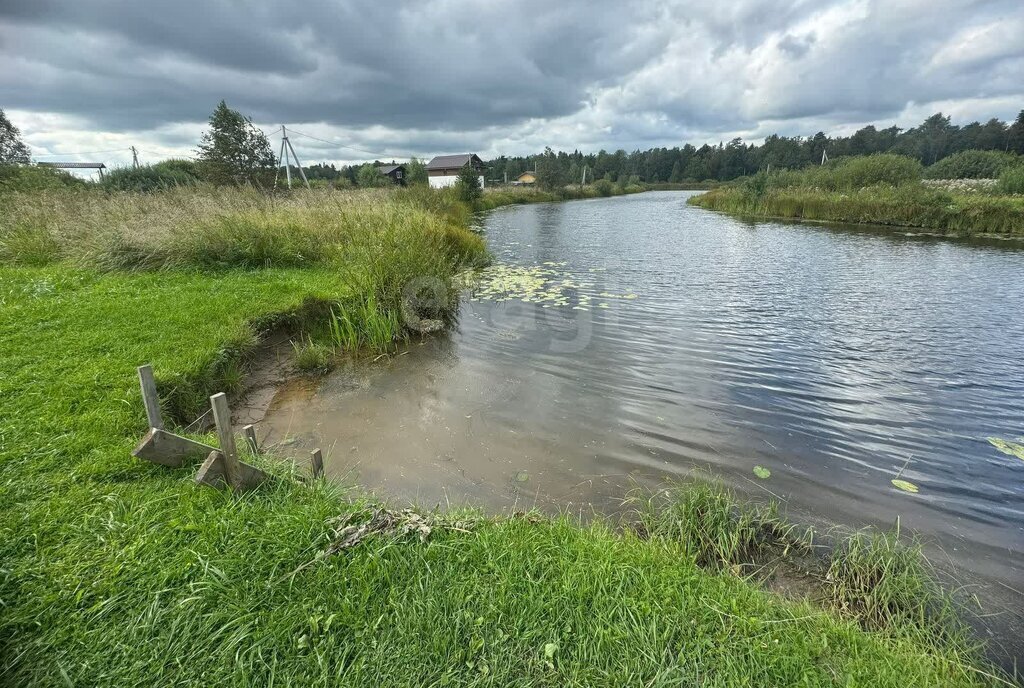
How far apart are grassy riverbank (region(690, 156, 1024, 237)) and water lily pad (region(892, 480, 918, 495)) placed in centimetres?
2161

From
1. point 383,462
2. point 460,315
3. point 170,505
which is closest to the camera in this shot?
point 170,505

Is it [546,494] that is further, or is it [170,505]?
[546,494]

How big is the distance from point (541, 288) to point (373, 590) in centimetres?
877

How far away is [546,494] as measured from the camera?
357 centimetres

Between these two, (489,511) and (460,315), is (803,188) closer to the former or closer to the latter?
(460,315)

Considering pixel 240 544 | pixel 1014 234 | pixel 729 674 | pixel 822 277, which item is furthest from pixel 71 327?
pixel 1014 234

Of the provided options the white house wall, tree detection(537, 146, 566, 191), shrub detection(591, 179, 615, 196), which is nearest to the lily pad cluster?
the white house wall

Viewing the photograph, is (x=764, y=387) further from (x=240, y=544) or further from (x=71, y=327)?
(x=71, y=327)

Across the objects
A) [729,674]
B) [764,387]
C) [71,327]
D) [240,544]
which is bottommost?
[764,387]

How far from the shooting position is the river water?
11.7 feet

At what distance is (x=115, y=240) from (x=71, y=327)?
3.89m

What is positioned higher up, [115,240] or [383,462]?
[115,240]

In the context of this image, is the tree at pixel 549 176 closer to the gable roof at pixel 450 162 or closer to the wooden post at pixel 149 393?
the gable roof at pixel 450 162

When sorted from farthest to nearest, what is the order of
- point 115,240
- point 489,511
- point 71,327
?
point 115,240, point 71,327, point 489,511
